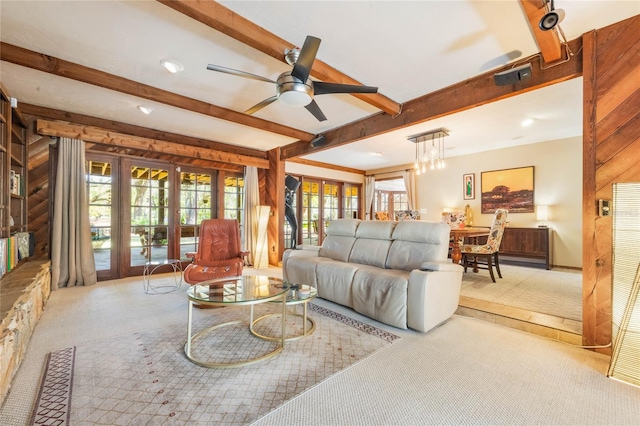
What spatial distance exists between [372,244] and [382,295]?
35.0 inches

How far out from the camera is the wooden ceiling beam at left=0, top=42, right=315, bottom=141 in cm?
233

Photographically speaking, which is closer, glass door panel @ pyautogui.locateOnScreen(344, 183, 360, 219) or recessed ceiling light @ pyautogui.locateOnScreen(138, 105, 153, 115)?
recessed ceiling light @ pyautogui.locateOnScreen(138, 105, 153, 115)

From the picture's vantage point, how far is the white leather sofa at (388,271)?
7.89 feet

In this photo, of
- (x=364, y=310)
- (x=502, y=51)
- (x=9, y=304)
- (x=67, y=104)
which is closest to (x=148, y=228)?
(x=67, y=104)

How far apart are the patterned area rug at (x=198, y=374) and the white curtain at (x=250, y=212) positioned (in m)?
2.96

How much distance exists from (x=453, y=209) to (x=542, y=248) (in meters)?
1.80

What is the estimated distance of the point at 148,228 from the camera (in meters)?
4.66

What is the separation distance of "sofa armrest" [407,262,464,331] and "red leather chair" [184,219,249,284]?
196cm

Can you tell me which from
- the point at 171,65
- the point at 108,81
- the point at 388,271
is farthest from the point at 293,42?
the point at 388,271

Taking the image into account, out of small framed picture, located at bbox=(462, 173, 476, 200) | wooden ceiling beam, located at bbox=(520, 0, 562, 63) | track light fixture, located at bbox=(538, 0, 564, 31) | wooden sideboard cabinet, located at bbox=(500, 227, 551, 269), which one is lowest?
wooden sideboard cabinet, located at bbox=(500, 227, 551, 269)

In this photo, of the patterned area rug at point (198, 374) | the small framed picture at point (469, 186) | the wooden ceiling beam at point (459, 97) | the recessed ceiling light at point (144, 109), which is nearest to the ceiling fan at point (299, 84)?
the wooden ceiling beam at point (459, 97)

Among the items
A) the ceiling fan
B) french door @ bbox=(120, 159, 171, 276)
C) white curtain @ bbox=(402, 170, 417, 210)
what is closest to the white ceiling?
the ceiling fan

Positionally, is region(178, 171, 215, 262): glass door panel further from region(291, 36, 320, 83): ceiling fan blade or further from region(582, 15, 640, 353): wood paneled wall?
region(582, 15, 640, 353): wood paneled wall

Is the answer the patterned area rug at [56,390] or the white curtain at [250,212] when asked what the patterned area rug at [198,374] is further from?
the white curtain at [250,212]
